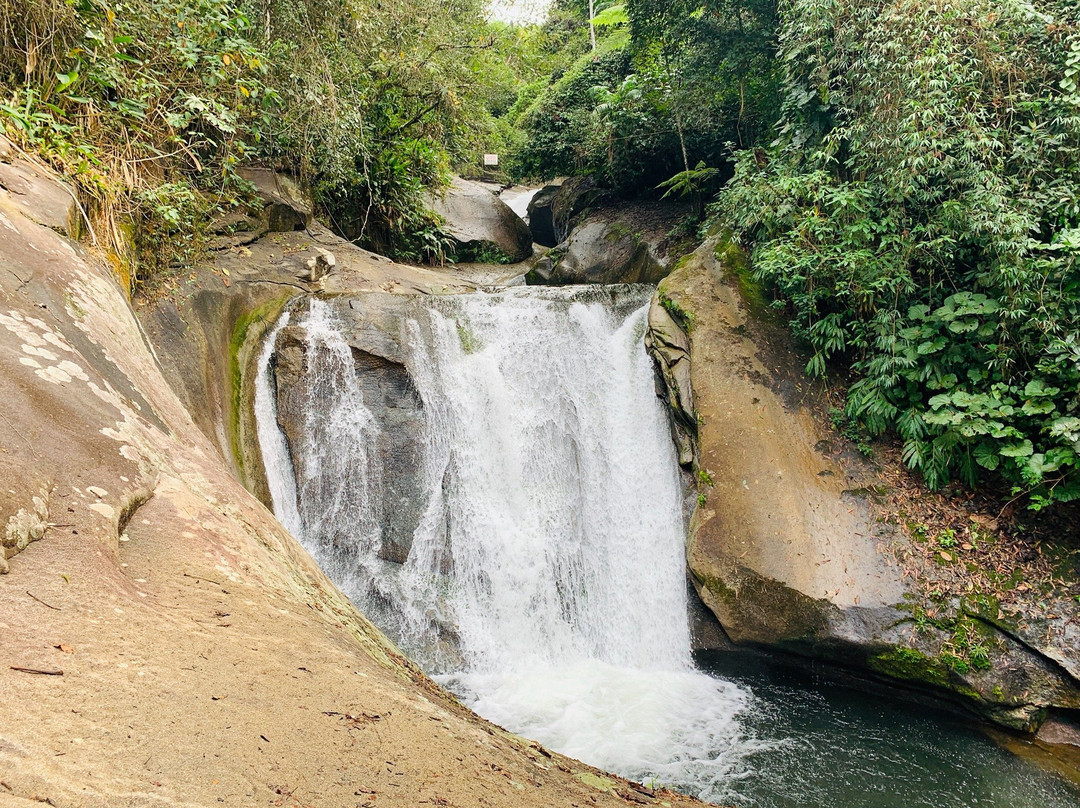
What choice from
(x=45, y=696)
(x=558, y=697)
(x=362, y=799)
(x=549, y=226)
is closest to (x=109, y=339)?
(x=45, y=696)

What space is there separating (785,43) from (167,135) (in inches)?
317

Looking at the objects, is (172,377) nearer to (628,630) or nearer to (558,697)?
(558,697)

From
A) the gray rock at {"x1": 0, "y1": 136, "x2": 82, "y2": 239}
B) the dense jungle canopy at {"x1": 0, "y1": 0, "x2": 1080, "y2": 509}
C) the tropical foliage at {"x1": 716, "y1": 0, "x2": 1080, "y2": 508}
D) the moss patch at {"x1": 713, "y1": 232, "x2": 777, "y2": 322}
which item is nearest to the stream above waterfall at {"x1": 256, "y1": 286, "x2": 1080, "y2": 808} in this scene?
the moss patch at {"x1": 713, "y1": 232, "x2": 777, "y2": 322}

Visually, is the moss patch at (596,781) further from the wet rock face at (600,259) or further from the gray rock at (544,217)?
the gray rock at (544,217)

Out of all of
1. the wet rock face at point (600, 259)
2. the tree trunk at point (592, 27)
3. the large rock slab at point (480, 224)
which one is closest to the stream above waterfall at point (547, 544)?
the wet rock face at point (600, 259)

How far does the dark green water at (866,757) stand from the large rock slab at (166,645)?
278cm

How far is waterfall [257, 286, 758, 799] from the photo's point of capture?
609cm

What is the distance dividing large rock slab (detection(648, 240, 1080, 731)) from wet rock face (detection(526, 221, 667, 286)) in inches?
160

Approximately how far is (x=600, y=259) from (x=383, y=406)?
22.2ft

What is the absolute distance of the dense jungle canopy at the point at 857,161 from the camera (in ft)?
18.9

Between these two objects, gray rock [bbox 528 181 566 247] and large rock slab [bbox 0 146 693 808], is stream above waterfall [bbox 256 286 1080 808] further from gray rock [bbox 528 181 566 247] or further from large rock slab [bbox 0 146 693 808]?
gray rock [bbox 528 181 566 247]

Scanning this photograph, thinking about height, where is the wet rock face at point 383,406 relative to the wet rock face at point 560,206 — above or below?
below

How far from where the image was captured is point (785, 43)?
8086mm

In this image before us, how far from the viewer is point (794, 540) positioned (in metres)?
6.35
